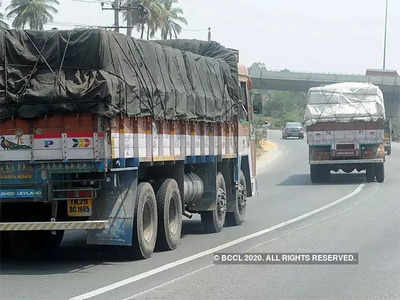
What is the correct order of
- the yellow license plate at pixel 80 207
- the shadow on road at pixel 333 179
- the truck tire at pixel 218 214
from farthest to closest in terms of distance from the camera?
the shadow on road at pixel 333 179 < the truck tire at pixel 218 214 < the yellow license plate at pixel 80 207

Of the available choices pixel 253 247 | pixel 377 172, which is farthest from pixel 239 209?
pixel 377 172

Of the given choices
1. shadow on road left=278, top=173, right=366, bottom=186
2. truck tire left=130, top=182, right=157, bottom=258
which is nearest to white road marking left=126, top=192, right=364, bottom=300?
truck tire left=130, top=182, right=157, bottom=258

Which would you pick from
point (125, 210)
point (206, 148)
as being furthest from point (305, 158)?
point (125, 210)

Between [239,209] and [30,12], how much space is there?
49031 mm

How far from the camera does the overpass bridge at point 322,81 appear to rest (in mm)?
90938

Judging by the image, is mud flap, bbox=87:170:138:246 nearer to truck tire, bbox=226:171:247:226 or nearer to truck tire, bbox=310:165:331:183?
truck tire, bbox=226:171:247:226

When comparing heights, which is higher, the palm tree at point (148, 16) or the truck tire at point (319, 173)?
the palm tree at point (148, 16)

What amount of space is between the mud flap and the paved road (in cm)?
39

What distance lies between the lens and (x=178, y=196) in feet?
45.0

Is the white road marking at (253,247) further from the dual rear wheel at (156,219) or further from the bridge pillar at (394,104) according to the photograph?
the bridge pillar at (394,104)

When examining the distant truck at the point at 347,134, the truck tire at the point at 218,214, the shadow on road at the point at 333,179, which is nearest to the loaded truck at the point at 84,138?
the truck tire at the point at 218,214

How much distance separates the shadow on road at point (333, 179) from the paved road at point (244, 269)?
1148 centimetres

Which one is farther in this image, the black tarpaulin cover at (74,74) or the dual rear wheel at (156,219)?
the dual rear wheel at (156,219)

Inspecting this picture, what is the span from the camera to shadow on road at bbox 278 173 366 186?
3139 centimetres
